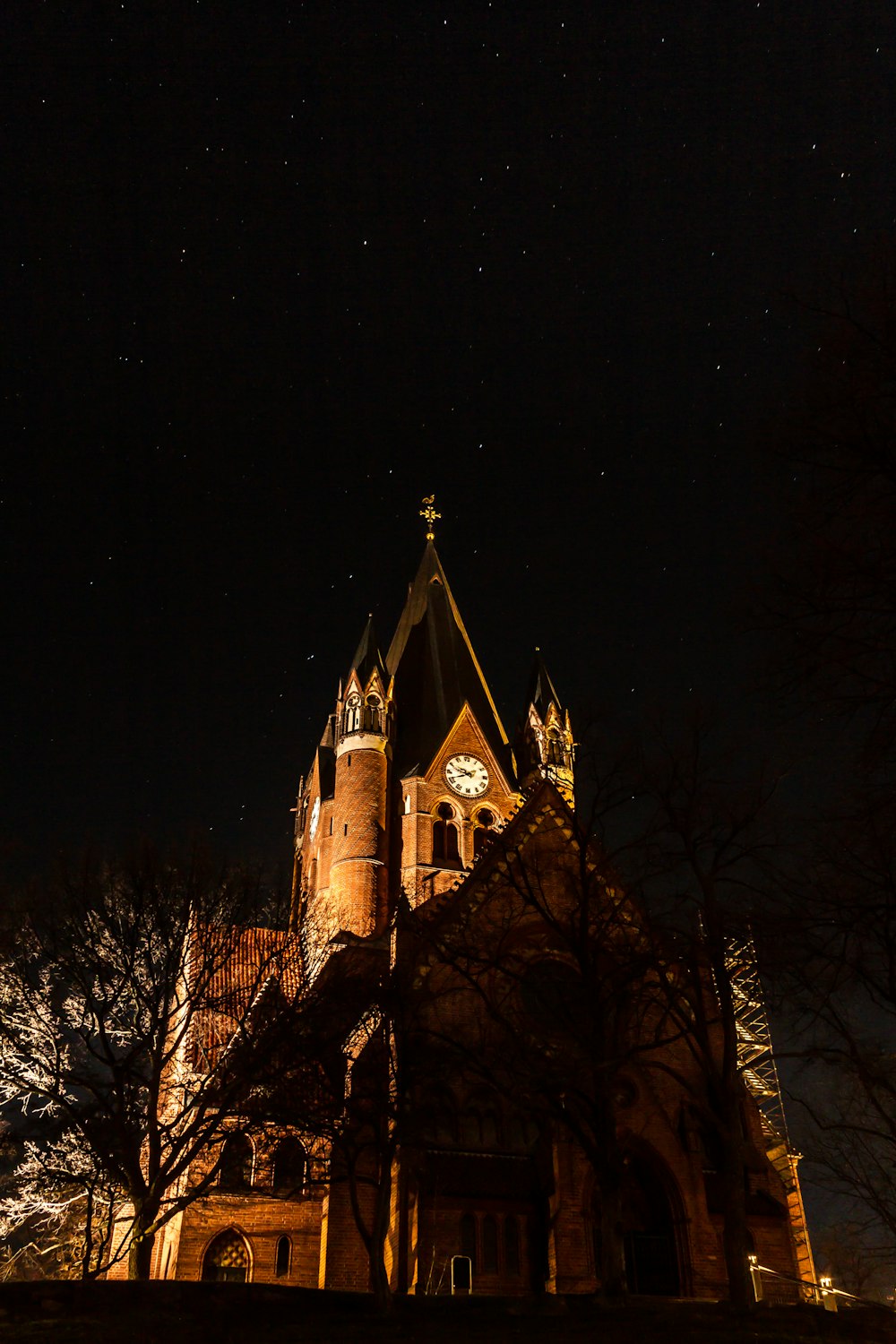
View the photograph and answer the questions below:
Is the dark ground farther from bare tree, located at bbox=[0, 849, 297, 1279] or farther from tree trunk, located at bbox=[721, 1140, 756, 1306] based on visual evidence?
bare tree, located at bbox=[0, 849, 297, 1279]

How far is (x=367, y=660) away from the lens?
5244cm

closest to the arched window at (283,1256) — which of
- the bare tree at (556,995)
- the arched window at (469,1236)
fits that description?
the arched window at (469,1236)

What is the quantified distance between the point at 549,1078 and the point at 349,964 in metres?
10.9

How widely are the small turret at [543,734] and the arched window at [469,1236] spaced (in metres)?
25.6

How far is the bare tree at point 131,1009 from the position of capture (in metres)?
21.6

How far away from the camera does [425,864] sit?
45.7 m

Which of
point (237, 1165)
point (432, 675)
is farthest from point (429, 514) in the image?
point (237, 1165)

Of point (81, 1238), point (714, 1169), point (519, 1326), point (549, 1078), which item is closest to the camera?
point (519, 1326)

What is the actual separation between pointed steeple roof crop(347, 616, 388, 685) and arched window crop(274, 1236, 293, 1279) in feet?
85.8

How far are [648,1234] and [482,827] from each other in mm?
22391

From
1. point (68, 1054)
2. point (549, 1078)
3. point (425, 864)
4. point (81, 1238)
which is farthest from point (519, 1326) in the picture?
point (425, 864)

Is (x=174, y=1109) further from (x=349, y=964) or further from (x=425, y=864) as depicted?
(x=425, y=864)

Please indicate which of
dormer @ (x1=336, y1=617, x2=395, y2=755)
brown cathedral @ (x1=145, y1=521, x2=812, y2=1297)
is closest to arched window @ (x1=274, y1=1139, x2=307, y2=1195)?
brown cathedral @ (x1=145, y1=521, x2=812, y2=1297)

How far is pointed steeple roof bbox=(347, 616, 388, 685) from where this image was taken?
51938 mm
